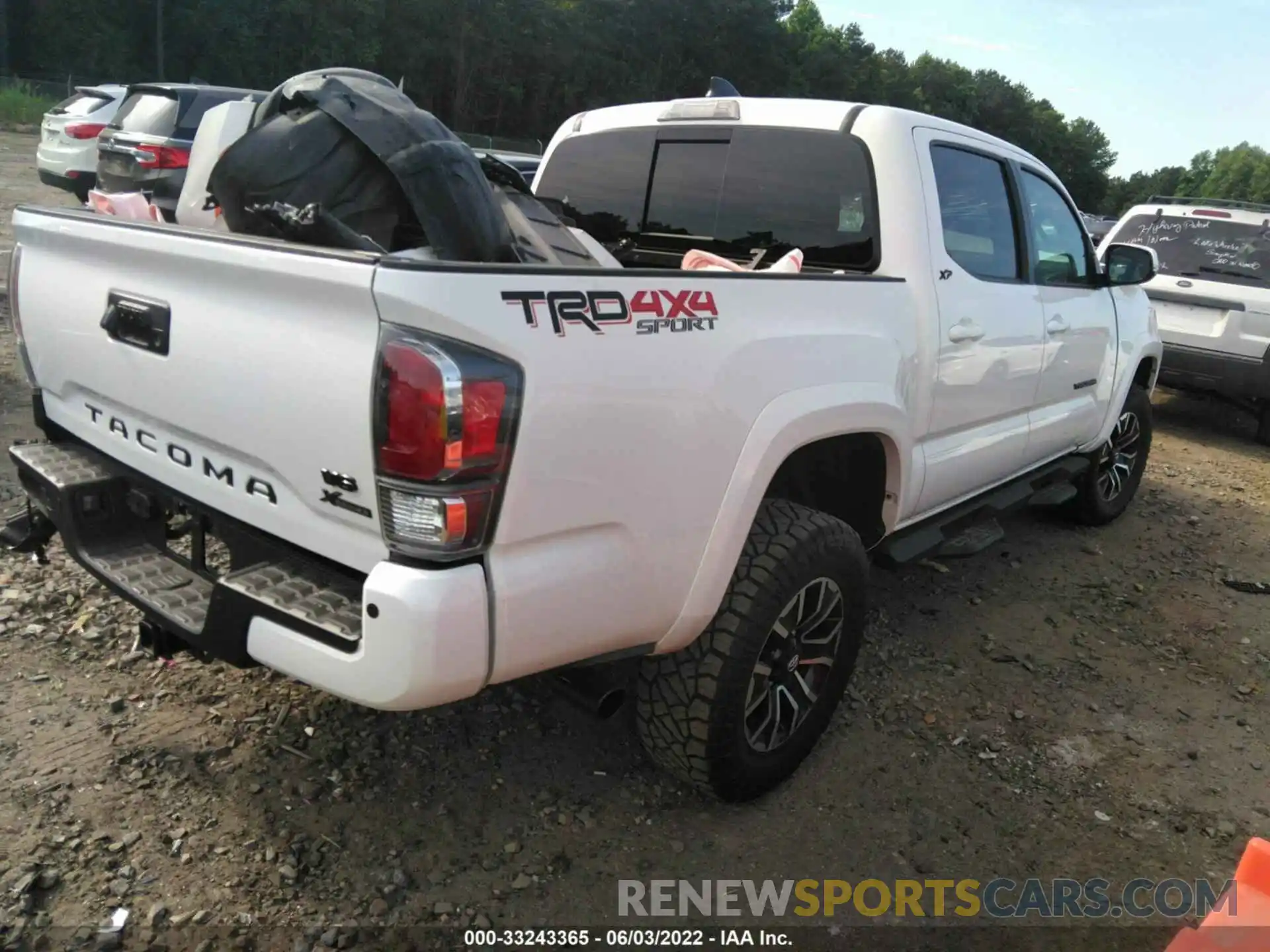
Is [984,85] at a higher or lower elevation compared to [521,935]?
higher

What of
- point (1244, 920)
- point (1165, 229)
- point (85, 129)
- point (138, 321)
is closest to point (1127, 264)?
point (1244, 920)

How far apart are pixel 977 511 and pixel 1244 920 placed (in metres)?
2.12

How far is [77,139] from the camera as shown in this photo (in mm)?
11297

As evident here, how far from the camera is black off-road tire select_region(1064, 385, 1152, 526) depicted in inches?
206

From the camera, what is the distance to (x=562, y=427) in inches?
75.4

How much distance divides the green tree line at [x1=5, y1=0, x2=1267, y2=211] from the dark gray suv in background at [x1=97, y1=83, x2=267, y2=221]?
89.1ft

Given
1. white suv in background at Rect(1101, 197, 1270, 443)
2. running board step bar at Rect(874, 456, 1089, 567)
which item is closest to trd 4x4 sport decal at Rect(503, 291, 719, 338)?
running board step bar at Rect(874, 456, 1089, 567)

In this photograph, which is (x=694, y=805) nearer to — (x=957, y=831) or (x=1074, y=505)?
(x=957, y=831)

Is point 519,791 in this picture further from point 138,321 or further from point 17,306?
point 17,306

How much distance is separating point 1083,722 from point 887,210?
196cm

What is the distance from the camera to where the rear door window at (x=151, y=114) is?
30.2 feet

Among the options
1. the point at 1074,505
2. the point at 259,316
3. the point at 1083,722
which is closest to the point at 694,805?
the point at 1083,722

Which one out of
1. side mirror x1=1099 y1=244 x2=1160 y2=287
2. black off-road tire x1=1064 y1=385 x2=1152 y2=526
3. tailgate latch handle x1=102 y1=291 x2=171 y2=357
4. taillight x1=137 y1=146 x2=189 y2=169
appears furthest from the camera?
taillight x1=137 y1=146 x2=189 y2=169

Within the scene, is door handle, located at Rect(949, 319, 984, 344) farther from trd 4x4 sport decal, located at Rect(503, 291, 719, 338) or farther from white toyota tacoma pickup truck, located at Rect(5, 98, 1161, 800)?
trd 4x4 sport decal, located at Rect(503, 291, 719, 338)
